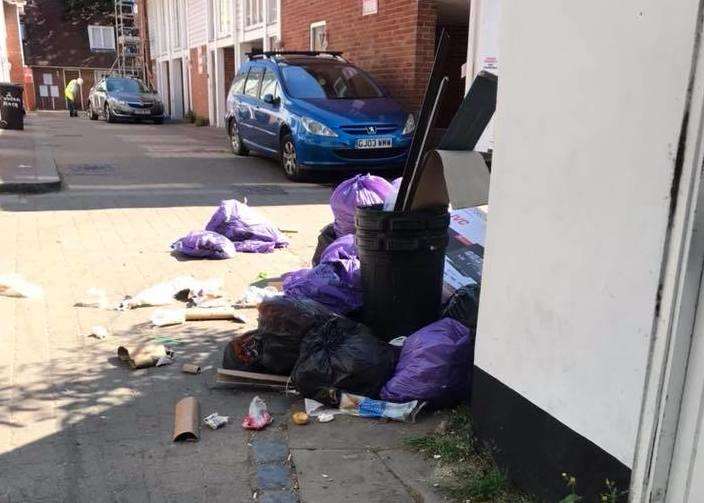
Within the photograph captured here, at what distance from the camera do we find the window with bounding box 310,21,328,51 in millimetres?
15097

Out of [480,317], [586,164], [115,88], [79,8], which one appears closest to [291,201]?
[480,317]

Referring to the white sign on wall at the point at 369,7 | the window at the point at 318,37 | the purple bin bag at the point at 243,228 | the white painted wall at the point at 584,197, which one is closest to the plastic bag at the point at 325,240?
the purple bin bag at the point at 243,228

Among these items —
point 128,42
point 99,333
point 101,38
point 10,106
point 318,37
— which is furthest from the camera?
point 101,38

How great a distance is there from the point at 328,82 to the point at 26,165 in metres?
5.51

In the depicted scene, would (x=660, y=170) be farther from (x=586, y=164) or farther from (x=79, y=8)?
(x=79, y=8)

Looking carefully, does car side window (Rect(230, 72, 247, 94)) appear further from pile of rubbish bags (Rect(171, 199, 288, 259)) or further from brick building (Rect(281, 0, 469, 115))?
pile of rubbish bags (Rect(171, 199, 288, 259))

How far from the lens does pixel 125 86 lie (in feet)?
87.6

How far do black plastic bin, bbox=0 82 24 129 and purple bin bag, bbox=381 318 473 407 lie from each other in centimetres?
1915

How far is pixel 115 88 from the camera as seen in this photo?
26.3m

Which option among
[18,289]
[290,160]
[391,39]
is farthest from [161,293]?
[391,39]

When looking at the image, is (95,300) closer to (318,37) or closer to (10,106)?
(318,37)

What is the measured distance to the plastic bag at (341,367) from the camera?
11.1ft

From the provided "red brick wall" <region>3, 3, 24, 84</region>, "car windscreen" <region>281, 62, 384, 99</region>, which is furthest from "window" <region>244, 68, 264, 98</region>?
"red brick wall" <region>3, 3, 24, 84</region>

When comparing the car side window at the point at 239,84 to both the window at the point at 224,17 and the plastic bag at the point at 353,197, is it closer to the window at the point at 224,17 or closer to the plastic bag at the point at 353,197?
the plastic bag at the point at 353,197
